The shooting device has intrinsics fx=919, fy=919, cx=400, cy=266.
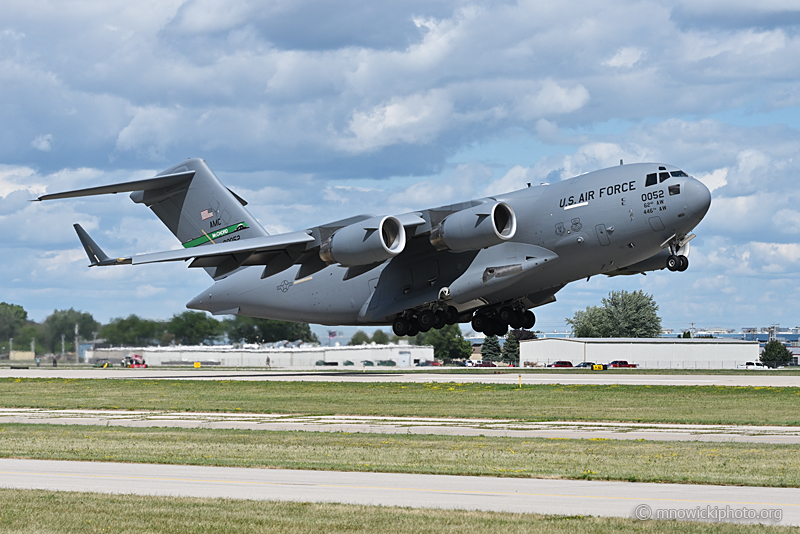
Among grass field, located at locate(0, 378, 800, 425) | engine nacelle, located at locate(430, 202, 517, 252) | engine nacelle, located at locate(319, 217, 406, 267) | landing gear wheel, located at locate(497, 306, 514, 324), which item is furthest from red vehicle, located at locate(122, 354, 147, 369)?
engine nacelle, located at locate(430, 202, 517, 252)

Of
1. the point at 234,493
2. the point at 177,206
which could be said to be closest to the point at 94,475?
the point at 234,493

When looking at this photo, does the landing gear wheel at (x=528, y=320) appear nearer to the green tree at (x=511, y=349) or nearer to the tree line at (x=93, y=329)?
the tree line at (x=93, y=329)

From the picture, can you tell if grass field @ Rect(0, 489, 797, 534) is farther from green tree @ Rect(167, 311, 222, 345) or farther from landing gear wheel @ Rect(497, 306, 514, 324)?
green tree @ Rect(167, 311, 222, 345)

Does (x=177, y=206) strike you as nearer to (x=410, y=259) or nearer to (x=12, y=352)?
(x=410, y=259)

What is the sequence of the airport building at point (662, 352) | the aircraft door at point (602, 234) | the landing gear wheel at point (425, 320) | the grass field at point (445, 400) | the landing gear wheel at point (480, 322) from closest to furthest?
the grass field at point (445, 400), the aircraft door at point (602, 234), the landing gear wheel at point (425, 320), the landing gear wheel at point (480, 322), the airport building at point (662, 352)

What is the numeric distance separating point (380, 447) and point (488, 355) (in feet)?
307

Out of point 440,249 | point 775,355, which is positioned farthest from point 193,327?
point 775,355

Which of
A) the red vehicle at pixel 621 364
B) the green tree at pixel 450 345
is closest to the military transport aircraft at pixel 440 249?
the red vehicle at pixel 621 364

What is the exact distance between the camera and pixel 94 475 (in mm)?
11867

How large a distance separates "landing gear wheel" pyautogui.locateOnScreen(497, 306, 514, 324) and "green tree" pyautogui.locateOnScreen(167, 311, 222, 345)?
29606 millimetres

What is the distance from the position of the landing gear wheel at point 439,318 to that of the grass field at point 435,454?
1639 centimetres

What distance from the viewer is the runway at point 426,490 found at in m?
9.27

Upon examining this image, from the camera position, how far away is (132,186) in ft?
122

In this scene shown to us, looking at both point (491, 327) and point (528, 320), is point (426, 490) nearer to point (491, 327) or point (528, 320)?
point (528, 320)
